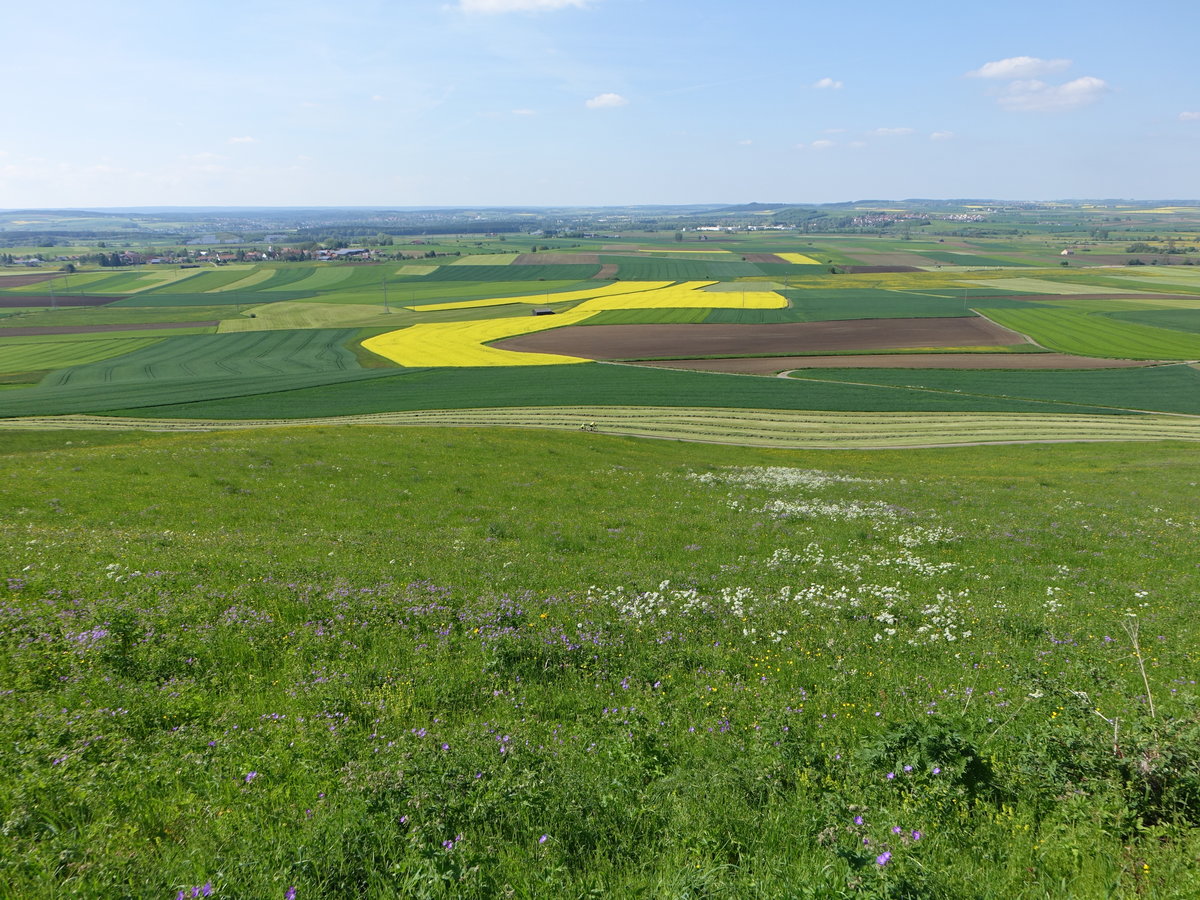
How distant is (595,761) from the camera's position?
7832 millimetres

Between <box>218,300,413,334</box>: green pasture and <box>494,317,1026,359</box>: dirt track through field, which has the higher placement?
<box>218,300,413,334</box>: green pasture

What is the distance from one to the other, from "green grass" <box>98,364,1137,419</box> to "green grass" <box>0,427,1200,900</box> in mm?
44446

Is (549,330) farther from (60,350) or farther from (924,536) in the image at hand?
(924,536)

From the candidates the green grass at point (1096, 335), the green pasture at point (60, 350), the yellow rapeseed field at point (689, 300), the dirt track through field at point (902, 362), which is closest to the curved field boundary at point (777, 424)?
the dirt track through field at point (902, 362)

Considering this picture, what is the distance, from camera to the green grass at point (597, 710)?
593 centimetres

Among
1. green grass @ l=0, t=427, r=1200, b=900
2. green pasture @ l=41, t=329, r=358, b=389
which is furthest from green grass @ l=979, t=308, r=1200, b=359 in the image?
green pasture @ l=41, t=329, r=358, b=389

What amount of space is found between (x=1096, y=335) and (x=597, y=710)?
124132 millimetres

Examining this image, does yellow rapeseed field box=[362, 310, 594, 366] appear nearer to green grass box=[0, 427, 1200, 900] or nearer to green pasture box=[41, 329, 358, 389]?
green pasture box=[41, 329, 358, 389]

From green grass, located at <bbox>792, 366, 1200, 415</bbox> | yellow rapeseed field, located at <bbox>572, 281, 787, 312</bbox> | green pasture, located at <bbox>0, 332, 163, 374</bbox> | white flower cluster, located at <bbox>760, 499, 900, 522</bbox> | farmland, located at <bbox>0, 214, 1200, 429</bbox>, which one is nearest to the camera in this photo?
white flower cluster, located at <bbox>760, 499, 900, 522</bbox>

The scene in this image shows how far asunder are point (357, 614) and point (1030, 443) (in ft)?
182

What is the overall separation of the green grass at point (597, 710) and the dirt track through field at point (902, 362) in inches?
2490

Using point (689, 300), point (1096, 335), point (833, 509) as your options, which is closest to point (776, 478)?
point (833, 509)

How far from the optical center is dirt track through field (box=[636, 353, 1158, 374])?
81000 mm

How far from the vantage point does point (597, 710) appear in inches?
371
